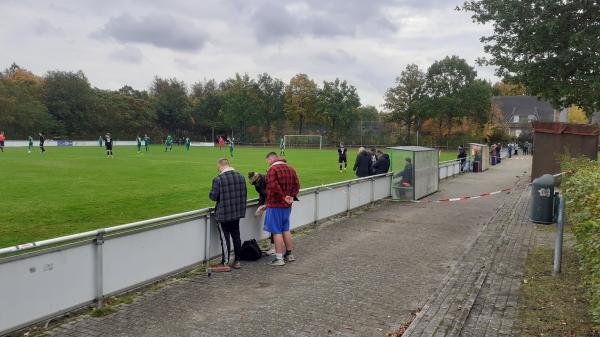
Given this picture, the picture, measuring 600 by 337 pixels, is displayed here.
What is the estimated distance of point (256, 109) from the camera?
79188 millimetres

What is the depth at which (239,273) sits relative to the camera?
7.48 m

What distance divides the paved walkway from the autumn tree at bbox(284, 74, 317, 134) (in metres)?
67.1

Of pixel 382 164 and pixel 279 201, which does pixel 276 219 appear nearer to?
pixel 279 201

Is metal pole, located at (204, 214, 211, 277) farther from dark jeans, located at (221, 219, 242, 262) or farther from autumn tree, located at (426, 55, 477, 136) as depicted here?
autumn tree, located at (426, 55, 477, 136)

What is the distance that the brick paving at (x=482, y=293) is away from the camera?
5.29 meters

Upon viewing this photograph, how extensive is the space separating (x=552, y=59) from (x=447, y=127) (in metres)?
53.6

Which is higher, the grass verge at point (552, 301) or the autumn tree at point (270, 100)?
the autumn tree at point (270, 100)

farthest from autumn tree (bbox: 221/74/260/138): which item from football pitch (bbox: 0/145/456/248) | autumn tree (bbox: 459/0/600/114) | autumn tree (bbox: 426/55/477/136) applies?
autumn tree (bbox: 459/0/600/114)

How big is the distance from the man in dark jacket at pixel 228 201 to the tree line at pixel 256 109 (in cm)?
6192

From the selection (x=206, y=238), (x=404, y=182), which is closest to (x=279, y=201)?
(x=206, y=238)

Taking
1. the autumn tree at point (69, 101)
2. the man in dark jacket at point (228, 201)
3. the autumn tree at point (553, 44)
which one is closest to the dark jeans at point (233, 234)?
the man in dark jacket at point (228, 201)

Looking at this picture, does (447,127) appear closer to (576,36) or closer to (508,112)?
(508,112)

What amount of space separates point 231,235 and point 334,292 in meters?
2.13

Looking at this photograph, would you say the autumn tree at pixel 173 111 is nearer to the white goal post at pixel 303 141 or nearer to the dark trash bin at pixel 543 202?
the white goal post at pixel 303 141
